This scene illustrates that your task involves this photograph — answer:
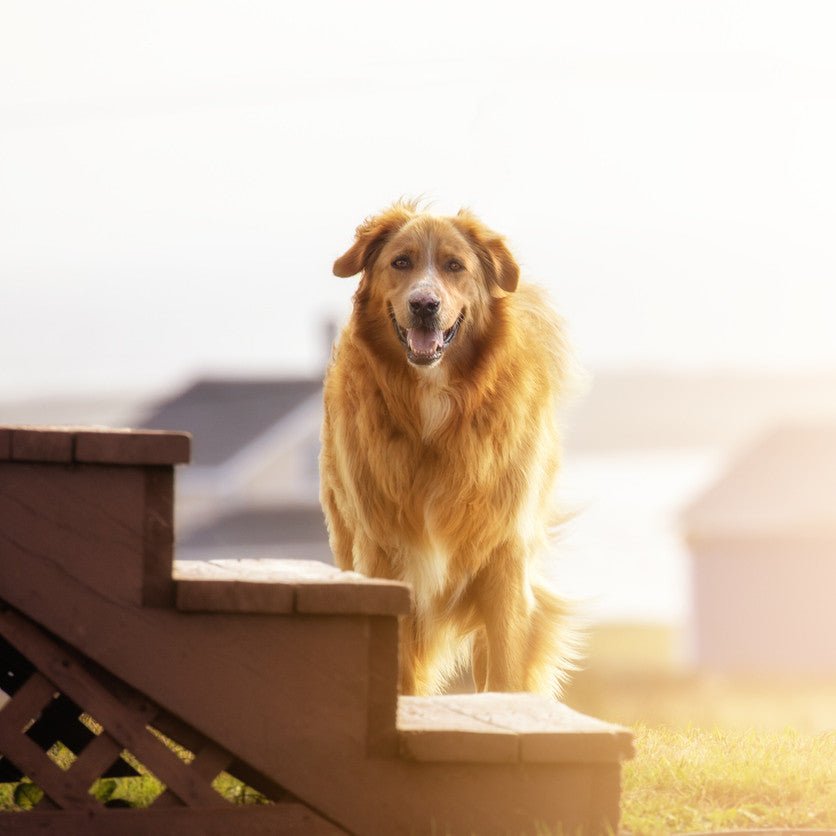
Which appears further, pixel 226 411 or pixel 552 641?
pixel 226 411

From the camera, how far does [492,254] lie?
562cm

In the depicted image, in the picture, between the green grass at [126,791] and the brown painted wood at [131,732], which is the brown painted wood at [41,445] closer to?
the brown painted wood at [131,732]

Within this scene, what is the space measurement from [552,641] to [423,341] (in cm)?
124

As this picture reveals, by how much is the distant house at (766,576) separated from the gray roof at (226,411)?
12412mm

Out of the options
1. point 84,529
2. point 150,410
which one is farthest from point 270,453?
point 84,529

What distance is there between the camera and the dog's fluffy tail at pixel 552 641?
5547mm

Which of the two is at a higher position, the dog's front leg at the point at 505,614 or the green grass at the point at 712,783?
the dog's front leg at the point at 505,614

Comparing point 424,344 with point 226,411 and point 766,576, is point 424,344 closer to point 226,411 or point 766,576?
point 226,411

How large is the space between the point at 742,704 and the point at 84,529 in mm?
26153

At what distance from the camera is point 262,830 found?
11.9ft

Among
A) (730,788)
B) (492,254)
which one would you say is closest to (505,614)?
(730,788)

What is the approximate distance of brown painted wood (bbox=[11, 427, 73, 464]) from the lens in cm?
359

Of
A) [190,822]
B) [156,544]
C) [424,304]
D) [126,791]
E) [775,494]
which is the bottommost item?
[775,494]

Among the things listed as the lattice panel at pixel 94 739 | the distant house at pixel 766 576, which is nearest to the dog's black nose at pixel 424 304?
the lattice panel at pixel 94 739
